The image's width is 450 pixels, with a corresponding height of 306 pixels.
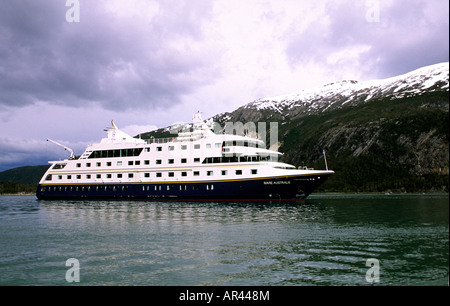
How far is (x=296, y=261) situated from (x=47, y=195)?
211ft

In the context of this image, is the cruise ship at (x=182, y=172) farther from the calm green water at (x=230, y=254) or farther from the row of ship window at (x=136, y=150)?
the calm green water at (x=230, y=254)

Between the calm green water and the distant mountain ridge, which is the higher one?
the distant mountain ridge

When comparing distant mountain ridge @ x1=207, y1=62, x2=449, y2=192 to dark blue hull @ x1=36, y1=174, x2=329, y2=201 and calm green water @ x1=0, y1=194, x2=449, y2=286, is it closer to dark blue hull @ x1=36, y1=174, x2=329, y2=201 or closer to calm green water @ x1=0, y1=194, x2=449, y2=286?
dark blue hull @ x1=36, y1=174, x2=329, y2=201

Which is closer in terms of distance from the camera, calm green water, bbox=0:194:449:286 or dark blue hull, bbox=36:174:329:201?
calm green water, bbox=0:194:449:286

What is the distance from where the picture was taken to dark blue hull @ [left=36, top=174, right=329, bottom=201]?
48.1 metres

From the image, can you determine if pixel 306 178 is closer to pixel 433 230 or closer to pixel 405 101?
pixel 433 230

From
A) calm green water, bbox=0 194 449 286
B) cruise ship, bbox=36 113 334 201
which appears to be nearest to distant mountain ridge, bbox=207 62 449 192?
cruise ship, bbox=36 113 334 201

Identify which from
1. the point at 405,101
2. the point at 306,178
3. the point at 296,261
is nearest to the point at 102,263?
the point at 296,261

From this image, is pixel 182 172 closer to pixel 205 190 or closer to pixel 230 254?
pixel 205 190

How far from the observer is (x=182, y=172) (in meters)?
54.1

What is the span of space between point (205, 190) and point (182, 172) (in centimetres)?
527

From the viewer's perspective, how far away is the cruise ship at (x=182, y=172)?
4853 cm

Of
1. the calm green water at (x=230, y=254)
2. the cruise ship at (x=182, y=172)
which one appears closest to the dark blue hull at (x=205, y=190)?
the cruise ship at (x=182, y=172)

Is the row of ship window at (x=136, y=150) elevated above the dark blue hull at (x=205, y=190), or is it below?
above
